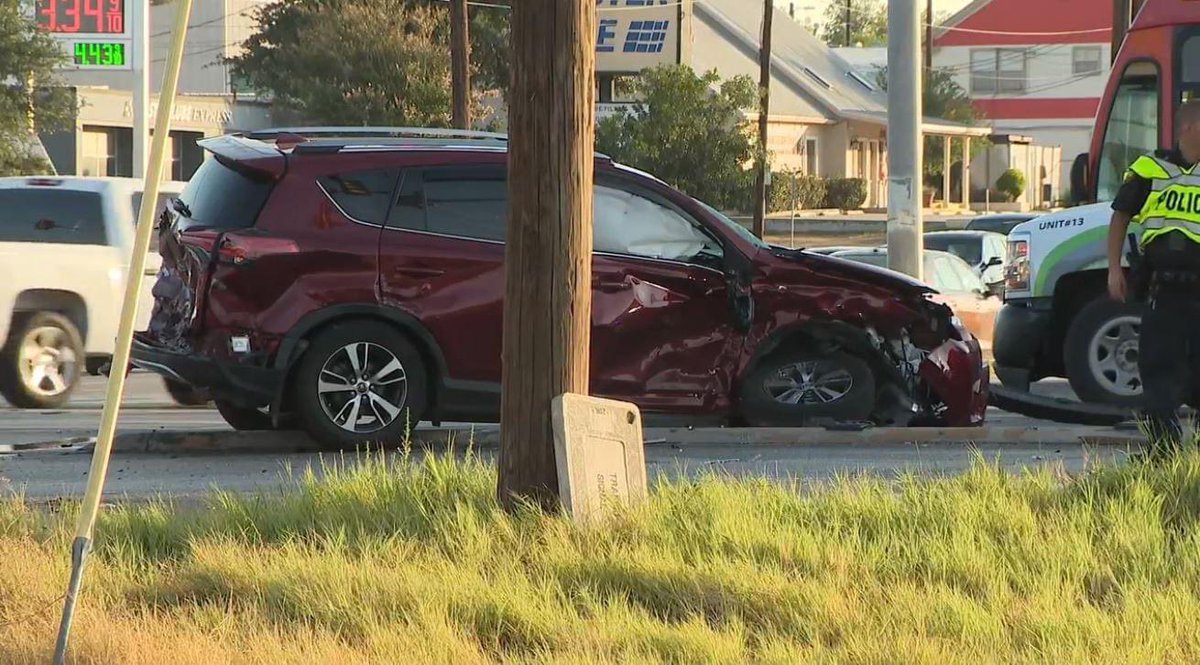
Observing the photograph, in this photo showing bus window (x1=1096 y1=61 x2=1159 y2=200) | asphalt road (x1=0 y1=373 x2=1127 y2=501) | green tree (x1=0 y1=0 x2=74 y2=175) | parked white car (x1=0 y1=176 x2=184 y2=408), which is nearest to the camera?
asphalt road (x1=0 y1=373 x2=1127 y2=501)

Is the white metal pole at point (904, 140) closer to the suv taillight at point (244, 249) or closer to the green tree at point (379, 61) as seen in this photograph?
the suv taillight at point (244, 249)

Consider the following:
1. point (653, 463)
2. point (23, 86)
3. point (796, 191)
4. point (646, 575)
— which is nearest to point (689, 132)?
point (796, 191)

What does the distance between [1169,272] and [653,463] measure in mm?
2991

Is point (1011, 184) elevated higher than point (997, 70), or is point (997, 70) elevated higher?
point (997, 70)

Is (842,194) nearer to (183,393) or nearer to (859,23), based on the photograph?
(183,393)

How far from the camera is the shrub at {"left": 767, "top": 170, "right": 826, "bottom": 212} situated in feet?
149

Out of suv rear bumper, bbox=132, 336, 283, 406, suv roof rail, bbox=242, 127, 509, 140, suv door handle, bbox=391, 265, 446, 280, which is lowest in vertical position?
suv rear bumper, bbox=132, 336, 283, 406

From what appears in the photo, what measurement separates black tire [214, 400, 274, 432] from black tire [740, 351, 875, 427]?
3.03m

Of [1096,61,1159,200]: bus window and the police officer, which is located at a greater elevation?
[1096,61,1159,200]: bus window

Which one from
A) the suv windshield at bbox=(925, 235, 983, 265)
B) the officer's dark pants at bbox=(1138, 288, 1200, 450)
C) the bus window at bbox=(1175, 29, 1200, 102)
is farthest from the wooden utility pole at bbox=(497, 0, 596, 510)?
the suv windshield at bbox=(925, 235, 983, 265)

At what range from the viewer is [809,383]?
10617 millimetres

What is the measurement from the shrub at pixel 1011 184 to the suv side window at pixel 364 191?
2167 inches

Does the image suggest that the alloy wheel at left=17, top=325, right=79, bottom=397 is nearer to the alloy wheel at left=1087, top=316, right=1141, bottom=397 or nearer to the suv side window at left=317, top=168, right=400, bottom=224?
the suv side window at left=317, top=168, right=400, bottom=224

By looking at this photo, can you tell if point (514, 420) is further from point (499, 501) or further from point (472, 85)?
point (472, 85)
